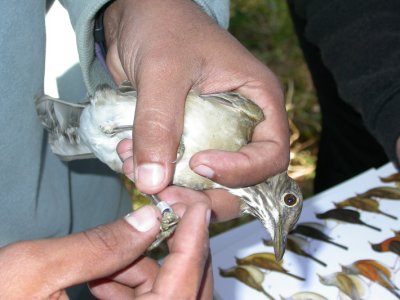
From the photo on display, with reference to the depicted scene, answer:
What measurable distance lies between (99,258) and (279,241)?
109cm

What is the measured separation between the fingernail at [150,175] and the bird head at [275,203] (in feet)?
1.95

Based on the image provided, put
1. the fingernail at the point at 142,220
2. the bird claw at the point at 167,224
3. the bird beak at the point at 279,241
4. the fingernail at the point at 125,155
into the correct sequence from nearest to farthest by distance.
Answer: the fingernail at the point at 142,220
the bird claw at the point at 167,224
the fingernail at the point at 125,155
the bird beak at the point at 279,241

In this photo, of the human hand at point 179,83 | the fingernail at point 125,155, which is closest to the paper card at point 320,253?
the human hand at point 179,83

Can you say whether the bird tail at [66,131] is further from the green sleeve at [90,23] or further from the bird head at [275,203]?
the bird head at [275,203]

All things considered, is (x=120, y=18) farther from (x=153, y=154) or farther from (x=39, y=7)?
(x=153, y=154)

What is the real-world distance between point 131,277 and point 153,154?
19.1 inches

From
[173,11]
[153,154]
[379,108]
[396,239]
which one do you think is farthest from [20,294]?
[379,108]

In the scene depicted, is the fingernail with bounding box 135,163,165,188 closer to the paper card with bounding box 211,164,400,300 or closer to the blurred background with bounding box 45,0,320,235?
the paper card with bounding box 211,164,400,300

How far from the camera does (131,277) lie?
2092 millimetres

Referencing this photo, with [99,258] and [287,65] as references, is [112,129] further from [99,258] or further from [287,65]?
[287,65]

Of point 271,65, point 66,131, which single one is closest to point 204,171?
point 66,131

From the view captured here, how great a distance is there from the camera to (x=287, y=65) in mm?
7613

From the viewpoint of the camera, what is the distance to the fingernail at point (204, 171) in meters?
2.20

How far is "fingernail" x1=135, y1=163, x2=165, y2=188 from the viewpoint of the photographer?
6.81 ft
